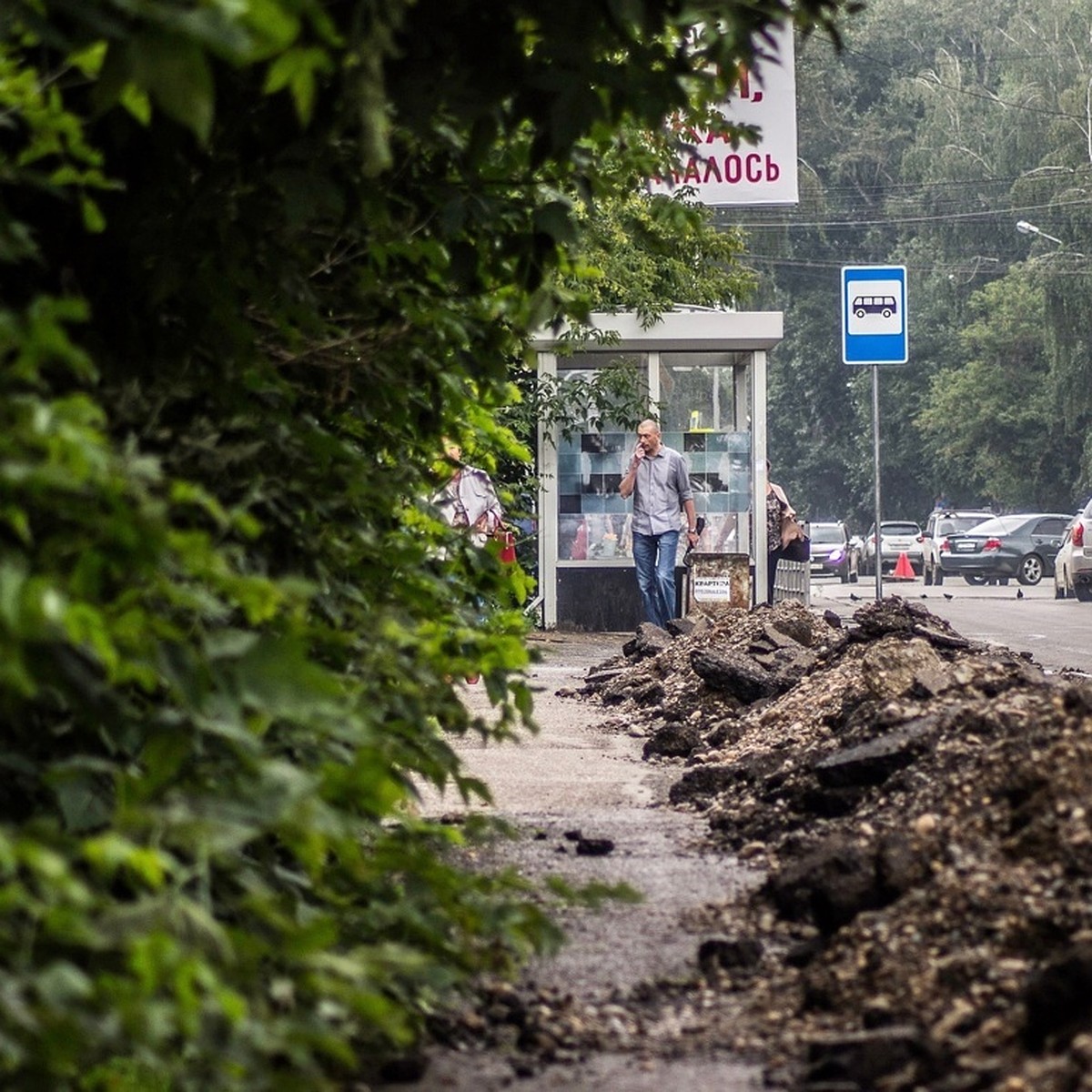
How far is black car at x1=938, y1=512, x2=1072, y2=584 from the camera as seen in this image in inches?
1858

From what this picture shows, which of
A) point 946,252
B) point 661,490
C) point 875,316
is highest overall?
point 946,252

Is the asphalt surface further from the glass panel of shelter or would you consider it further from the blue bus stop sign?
the glass panel of shelter

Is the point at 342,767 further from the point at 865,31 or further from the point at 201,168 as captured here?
the point at 865,31

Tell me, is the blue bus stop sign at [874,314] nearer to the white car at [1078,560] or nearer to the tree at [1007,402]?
the white car at [1078,560]

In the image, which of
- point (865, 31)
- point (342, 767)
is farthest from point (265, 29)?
point (865, 31)

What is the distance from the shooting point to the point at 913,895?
176 inches

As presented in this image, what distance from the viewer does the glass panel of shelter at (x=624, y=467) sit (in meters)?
20.7

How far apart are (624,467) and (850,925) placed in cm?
1670

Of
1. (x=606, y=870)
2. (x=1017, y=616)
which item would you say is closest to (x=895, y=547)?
(x=1017, y=616)

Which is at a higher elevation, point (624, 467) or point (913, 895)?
point (624, 467)

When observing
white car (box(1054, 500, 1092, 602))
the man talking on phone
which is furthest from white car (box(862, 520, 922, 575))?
the man talking on phone

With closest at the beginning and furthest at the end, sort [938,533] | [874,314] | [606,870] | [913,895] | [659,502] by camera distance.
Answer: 1. [913,895]
2. [606,870]
3. [659,502]
4. [874,314]
5. [938,533]

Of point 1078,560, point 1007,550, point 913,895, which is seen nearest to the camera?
point 913,895

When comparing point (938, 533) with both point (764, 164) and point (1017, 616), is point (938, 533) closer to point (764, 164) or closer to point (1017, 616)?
point (1017, 616)
